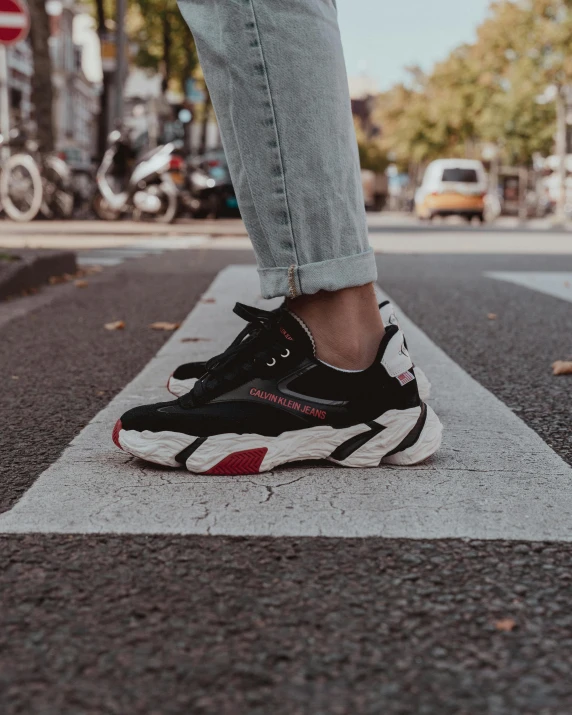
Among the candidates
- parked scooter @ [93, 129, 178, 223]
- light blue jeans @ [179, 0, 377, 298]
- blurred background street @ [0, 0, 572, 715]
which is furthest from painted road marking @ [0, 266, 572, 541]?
parked scooter @ [93, 129, 178, 223]

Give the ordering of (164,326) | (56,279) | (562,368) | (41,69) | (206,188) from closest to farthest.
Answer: (562,368) < (164,326) < (56,279) < (41,69) < (206,188)

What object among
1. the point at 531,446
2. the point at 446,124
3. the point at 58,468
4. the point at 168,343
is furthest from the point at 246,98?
the point at 446,124

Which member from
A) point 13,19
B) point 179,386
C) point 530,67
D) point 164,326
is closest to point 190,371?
point 179,386

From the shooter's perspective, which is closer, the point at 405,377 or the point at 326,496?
the point at 326,496

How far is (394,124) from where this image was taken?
6134 centimetres

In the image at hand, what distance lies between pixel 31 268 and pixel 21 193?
845 centimetres

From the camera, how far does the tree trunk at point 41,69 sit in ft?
56.8

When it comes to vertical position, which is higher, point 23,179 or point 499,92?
point 499,92

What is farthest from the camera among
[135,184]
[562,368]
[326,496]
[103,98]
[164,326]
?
[103,98]

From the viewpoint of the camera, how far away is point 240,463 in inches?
76.9

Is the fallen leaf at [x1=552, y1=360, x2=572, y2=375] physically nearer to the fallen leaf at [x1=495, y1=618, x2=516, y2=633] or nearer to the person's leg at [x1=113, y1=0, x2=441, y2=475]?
the person's leg at [x1=113, y1=0, x2=441, y2=475]

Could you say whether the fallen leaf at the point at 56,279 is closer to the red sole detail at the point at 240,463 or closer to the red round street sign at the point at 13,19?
the red round street sign at the point at 13,19

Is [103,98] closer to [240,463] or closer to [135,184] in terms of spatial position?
[135,184]

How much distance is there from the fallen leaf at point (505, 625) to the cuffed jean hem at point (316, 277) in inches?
33.8
